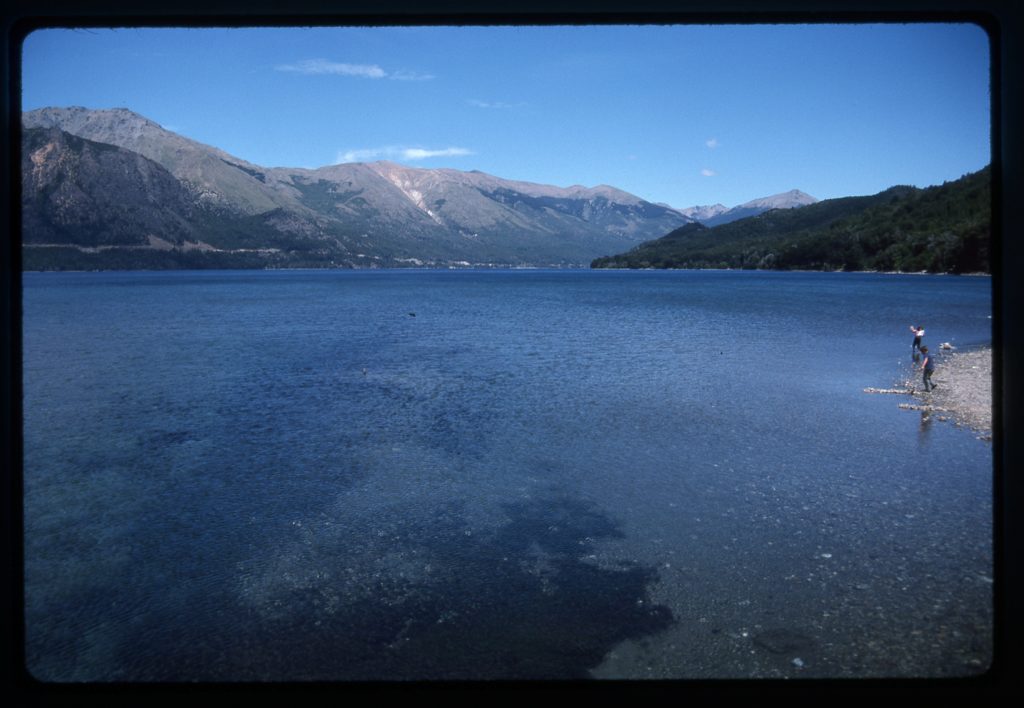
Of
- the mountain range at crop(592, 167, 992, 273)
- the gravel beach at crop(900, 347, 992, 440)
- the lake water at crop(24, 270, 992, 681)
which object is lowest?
the lake water at crop(24, 270, 992, 681)

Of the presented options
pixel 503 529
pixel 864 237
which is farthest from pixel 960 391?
pixel 864 237

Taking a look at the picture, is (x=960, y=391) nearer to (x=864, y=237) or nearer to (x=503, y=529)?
(x=503, y=529)

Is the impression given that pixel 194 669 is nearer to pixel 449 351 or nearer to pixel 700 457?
pixel 700 457

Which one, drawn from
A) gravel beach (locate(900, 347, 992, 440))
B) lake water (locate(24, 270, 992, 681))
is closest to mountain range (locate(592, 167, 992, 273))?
gravel beach (locate(900, 347, 992, 440))

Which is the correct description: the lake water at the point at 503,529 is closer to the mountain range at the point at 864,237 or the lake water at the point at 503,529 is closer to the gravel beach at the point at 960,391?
the gravel beach at the point at 960,391

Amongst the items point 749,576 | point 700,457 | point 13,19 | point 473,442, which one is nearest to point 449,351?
point 473,442

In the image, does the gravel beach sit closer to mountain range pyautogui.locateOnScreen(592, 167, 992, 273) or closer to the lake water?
the lake water
